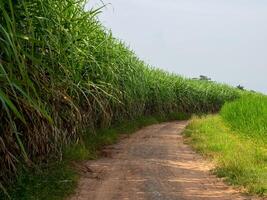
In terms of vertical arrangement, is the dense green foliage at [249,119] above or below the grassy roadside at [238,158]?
above

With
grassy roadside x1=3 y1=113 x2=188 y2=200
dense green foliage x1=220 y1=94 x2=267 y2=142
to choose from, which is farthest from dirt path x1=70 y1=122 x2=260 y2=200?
dense green foliage x1=220 y1=94 x2=267 y2=142

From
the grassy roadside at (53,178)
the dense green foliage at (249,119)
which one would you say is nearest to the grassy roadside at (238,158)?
the dense green foliage at (249,119)

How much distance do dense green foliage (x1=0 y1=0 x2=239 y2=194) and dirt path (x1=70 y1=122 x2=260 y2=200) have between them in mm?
763

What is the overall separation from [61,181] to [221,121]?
44.8ft

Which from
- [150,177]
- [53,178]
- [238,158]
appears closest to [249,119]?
[238,158]

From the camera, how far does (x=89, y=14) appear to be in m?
9.95

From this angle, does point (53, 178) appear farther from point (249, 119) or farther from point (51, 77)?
point (249, 119)

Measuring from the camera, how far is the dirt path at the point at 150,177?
735cm

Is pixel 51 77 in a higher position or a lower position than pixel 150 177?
higher

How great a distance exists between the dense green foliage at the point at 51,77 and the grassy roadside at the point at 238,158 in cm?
248

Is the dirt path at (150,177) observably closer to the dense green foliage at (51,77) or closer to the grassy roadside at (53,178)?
the grassy roadside at (53,178)

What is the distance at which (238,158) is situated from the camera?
9797 mm

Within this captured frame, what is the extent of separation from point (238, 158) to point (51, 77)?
4333 millimetres

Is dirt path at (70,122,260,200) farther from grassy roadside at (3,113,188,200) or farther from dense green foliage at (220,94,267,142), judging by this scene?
dense green foliage at (220,94,267,142)
